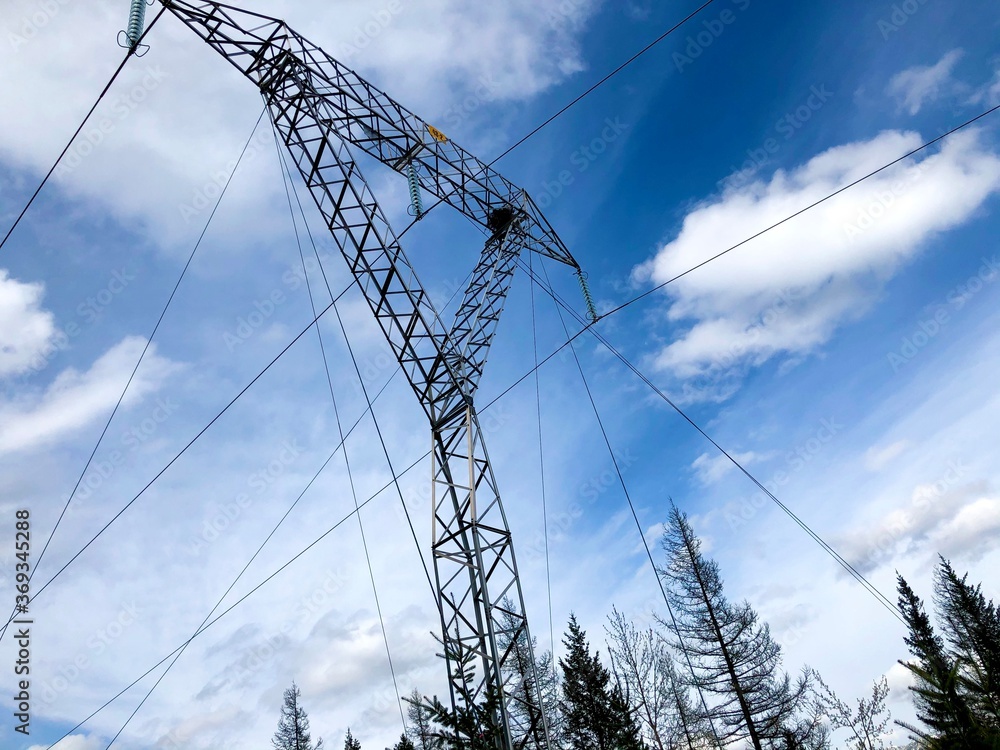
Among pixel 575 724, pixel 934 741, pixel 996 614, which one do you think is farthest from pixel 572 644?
pixel 996 614

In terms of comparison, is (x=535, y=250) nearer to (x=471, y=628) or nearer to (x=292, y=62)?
(x=292, y=62)

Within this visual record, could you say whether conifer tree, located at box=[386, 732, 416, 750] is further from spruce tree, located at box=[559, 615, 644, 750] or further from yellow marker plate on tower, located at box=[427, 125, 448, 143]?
yellow marker plate on tower, located at box=[427, 125, 448, 143]

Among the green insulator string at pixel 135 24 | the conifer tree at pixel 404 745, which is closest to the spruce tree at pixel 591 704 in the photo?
the conifer tree at pixel 404 745

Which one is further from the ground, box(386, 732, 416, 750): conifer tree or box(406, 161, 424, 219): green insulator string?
box(406, 161, 424, 219): green insulator string

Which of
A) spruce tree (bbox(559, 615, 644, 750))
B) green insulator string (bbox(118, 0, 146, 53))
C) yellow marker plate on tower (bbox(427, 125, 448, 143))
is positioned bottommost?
spruce tree (bbox(559, 615, 644, 750))

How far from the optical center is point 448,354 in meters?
11.8

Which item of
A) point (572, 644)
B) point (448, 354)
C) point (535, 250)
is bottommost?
point (572, 644)

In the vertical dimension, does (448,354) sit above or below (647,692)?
above

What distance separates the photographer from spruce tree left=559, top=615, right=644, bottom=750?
2056 centimetres

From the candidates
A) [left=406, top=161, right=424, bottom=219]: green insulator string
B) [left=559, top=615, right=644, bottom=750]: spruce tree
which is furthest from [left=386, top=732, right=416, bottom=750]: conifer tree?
[left=406, top=161, right=424, bottom=219]: green insulator string

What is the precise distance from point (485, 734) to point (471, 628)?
2.15 m

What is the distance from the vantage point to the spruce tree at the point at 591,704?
20562 millimetres

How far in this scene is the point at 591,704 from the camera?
72.6ft

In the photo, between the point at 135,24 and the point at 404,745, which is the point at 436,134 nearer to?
the point at 135,24
